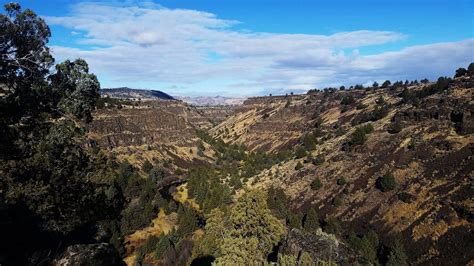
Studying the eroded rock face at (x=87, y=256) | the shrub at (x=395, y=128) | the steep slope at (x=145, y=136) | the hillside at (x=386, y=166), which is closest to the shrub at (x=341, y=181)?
the hillside at (x=386, y=166)

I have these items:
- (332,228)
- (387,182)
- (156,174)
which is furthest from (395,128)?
(156,174)

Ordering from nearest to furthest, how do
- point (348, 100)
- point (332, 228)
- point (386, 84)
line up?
point (332, 228) → point (348, 100) → point (386, 84)

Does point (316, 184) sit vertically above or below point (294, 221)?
above

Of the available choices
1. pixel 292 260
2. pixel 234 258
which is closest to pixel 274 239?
pixel 234 258

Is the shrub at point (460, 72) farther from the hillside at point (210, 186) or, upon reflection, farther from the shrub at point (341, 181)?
the shrub at point (341, 181)

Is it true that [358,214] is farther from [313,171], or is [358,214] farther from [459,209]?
[313,171]

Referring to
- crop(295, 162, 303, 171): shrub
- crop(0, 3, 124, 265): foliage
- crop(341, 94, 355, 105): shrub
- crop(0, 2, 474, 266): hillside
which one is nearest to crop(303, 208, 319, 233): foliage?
crop(0, 2, 474, 266): hillside

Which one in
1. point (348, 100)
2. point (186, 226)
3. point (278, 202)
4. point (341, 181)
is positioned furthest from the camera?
point (348, 100)

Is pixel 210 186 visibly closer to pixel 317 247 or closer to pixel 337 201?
pixel 337 201
